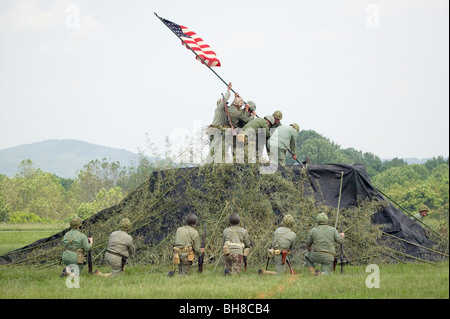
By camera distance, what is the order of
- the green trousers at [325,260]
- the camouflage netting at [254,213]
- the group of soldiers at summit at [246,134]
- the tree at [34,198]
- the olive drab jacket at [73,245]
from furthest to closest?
the tree at [34,198], the group of soldiers at summit at [246,134], the camouflage netting at [254,213], the olive drab jacket at [73,245], the green trousers at [325,260]

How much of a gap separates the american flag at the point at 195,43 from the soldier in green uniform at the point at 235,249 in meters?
5.99

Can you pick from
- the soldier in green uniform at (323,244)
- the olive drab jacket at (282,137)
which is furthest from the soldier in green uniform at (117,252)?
the olive drab jacket at (282,137)

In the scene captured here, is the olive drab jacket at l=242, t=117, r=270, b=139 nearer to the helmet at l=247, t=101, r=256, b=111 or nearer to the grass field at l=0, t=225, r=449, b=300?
the helmet at l=247, t=101, r=256, b=111

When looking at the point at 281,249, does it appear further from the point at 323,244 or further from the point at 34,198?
the point at 34,198

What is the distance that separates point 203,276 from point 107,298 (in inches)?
117

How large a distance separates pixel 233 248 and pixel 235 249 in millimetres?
47

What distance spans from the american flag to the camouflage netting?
10.0 feet

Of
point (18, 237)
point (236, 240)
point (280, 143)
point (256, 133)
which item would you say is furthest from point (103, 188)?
point (236, 240)

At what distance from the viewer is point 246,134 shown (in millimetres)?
16969

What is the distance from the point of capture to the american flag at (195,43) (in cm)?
1727

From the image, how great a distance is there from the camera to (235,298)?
392 inches

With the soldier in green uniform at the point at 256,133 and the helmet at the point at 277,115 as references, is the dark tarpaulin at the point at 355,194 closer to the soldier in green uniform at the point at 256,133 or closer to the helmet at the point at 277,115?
the soldier in green uniform at the point at 256,133

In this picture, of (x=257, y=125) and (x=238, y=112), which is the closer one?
(x=257, y=125)

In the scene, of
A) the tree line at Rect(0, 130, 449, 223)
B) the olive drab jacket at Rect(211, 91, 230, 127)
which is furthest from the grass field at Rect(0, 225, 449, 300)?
the tree line at Rect(0, 130, 449, 223)
